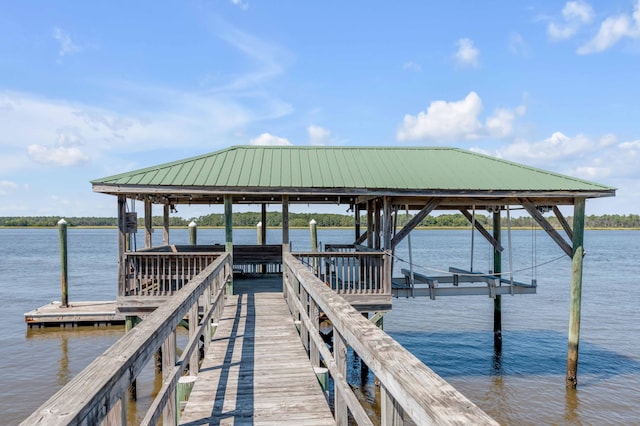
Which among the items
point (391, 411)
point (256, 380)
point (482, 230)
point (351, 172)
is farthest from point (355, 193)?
point (391, 411)

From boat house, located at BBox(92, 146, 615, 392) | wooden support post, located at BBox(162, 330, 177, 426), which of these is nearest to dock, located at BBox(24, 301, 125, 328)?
boat house, located at BBox(92, 146, 615, 392)

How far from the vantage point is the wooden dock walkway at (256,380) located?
3979 mm

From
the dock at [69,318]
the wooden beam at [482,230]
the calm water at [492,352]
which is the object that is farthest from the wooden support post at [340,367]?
the dock at [69,318]

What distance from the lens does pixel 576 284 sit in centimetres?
1180

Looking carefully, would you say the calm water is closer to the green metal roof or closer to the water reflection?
the water reflection

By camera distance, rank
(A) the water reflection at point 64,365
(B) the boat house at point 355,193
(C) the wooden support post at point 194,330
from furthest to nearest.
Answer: (A) the water reflection at point 64,365 → (B) the boat house at point 355,193 → (C) the wooden support post at point 194,330

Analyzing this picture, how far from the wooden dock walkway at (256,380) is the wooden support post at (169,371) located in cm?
56

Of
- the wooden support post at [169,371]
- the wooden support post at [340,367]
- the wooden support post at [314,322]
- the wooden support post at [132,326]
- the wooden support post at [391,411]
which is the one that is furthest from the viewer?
the wooden support post at [132,326]

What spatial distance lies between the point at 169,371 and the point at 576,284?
11.2 meters

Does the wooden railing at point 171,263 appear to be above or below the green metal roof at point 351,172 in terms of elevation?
below

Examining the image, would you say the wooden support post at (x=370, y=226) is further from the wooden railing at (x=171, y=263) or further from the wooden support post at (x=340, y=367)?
the wooden support post at (x=340, y=367)

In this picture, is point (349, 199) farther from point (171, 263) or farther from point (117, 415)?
point (117, 415)

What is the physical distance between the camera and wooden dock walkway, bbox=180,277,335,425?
13.1 ft

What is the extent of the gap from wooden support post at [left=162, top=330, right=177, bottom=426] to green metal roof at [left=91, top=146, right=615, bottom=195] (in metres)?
7.48
